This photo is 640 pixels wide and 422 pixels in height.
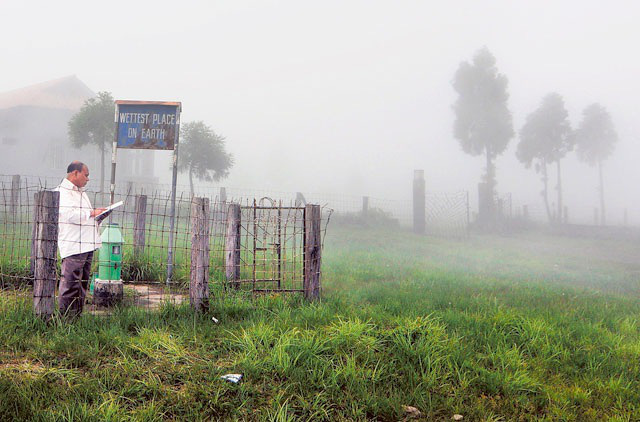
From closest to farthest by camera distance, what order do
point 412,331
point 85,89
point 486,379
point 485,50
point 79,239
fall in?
point 486,379, point 412,331, point 79,239, point 485,50, point 85,89

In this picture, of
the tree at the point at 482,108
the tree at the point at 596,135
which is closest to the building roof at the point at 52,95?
the tree at the point at 482,108

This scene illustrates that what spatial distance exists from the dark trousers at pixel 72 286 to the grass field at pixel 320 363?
347 mm

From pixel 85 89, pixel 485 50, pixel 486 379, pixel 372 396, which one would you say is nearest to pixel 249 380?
pixel 372 396

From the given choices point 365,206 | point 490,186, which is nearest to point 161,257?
point 365,206

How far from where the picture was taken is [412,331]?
195 inches

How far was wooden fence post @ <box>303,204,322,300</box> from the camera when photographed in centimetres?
634

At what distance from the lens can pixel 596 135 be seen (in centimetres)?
4166

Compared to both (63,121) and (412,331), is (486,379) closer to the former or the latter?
(412,331)

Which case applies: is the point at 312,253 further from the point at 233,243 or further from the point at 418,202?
the point at 418,202

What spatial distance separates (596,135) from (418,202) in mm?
27339

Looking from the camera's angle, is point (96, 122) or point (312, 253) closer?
point (312, 253)

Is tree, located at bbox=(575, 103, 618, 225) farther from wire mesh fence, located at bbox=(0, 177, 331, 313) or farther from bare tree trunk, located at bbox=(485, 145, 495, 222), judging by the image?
wire mesh fence, located at bbox=(0, 177, 331, 313)

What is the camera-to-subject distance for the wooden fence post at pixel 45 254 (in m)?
5.19

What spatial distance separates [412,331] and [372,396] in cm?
122
